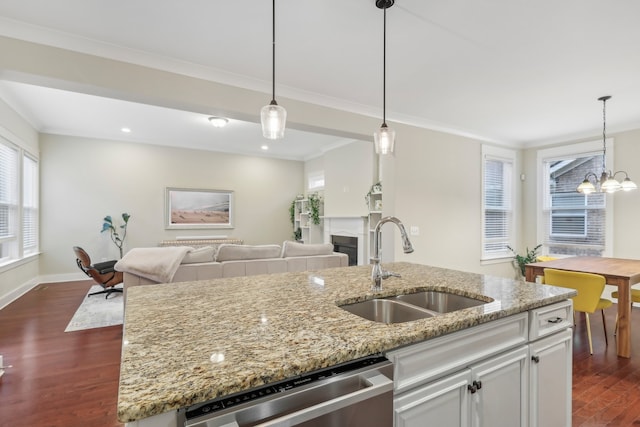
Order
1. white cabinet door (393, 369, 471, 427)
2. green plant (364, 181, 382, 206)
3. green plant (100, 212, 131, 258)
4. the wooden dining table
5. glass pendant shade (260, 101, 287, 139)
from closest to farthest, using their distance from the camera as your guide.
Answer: white cabinet door (393, 369, 471, 427), glass pendant shade (260, 101, 287, 139), the wooden dining table, green plant (364, 181, 382, 206), green plant (100, 212, 131, 258)

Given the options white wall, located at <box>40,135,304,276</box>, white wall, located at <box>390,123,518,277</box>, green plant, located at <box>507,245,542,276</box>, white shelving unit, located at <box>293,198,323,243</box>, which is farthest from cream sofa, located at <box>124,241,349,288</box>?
green plant, located at <box>507,245,542,276</box>

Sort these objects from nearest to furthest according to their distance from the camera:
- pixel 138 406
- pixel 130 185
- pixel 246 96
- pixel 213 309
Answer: pixel 138 406, pixel 213 309, pixel 246 96, pixel 130 185

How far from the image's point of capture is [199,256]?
369 cm

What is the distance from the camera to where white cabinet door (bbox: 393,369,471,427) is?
1091mm

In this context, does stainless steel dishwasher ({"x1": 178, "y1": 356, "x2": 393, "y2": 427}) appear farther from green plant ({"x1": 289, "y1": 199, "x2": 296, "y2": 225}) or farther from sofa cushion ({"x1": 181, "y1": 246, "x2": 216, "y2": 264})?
green plant ({"x1": 289, "y1": 199, "x2": 296, "y2": 225})

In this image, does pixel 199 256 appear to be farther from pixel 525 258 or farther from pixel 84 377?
pixel 525 258

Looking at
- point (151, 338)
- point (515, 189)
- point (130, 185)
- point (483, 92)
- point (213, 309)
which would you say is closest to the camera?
point (151, 338)

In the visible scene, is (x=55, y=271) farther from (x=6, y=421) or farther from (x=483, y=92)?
(x=483, y=92)

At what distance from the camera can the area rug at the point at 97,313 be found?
143 inches

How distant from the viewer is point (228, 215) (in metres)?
7.42

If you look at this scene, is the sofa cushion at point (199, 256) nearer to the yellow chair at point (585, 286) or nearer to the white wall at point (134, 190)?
the white wall at point (134, 190)

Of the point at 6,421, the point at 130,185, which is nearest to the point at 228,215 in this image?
the point at 130,185

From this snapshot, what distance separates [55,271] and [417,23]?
7.11 meters

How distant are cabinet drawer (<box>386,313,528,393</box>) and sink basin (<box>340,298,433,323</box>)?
1.14 feet
